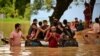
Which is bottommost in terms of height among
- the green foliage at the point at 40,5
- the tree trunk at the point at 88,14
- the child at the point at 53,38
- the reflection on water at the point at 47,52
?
the reflection on water at the point at 47,52

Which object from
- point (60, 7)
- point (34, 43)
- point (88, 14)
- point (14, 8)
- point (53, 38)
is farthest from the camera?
point (14, 8)

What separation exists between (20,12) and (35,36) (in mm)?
17835

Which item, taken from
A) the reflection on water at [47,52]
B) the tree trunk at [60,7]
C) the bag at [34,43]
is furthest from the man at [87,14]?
the reflection on water at [47,52]

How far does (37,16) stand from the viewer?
2256 cm

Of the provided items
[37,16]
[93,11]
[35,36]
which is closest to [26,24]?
[37,16]

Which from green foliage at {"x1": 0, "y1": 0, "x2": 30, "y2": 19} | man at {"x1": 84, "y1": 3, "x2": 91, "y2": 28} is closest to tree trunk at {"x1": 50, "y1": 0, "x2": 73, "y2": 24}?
man at {"x1": 84, "y1": 3, "x2": 91, "y2": 28}

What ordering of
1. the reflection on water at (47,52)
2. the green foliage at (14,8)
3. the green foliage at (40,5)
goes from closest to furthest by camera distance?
the reflection on water at (47,52), the green foliage at (40,5), the green foliage at (14,8)

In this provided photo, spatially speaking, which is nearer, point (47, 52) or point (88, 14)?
point (47, 52)

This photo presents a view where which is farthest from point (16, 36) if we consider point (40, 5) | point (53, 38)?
point (40, 5)

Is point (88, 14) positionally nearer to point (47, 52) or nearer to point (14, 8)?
point (47, 52)

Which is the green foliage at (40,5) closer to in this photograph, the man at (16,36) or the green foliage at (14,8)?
the green foliage at (14,8)

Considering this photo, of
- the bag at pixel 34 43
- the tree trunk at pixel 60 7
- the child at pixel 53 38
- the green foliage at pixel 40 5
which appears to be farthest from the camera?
the green foliage at pixel 40 5

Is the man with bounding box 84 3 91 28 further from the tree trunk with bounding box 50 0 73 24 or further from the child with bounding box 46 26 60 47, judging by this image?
the child with bounding box 46 26 60 47

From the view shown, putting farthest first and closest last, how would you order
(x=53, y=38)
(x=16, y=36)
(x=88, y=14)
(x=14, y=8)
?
(x=14, y=8)
(x=88, y=14)
(x=53, y=38)
(x=16, y=36)
